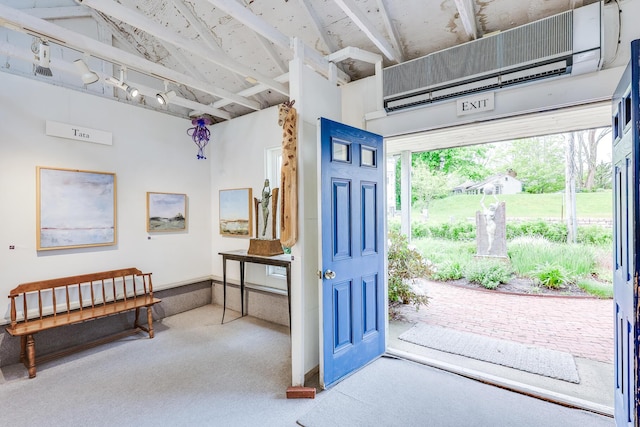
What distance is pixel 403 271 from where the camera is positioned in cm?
420

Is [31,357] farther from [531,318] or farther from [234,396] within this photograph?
[531,318]

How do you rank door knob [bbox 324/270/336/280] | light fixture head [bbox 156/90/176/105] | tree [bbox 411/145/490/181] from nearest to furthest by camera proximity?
door knob [bbox 324/270/336/280] < light fixture head [bbox 156/90/176/105] < tree [bbox 411/145/490/181]

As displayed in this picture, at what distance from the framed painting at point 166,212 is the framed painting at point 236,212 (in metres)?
0.55

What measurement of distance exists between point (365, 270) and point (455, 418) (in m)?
1.26

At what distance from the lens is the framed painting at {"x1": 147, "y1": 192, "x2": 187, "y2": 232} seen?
164 inches

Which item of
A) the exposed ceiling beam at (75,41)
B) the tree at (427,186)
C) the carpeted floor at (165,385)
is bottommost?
the carpeted floor at (165,385)

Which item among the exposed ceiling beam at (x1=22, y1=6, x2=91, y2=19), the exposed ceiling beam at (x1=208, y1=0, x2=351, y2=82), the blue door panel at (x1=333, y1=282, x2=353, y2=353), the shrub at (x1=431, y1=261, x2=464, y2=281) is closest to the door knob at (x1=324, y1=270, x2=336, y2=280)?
the blue door panel at (x1=333, y1=282, x2=353, y2=353)

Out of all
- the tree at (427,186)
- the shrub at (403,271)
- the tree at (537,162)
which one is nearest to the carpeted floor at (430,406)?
the shrub at (403,271)

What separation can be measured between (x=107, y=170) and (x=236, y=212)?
64.6 inches

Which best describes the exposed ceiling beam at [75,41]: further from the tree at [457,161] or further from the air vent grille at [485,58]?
the tree at [457,161]

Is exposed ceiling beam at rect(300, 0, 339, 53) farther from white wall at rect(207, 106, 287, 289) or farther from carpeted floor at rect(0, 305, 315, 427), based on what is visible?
carpeted floor at rect(0, 305, 315, 427)

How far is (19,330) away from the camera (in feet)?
9.11

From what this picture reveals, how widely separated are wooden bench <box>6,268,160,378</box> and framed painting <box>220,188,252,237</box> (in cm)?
123

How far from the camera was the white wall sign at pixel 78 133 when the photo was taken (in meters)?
3.28
